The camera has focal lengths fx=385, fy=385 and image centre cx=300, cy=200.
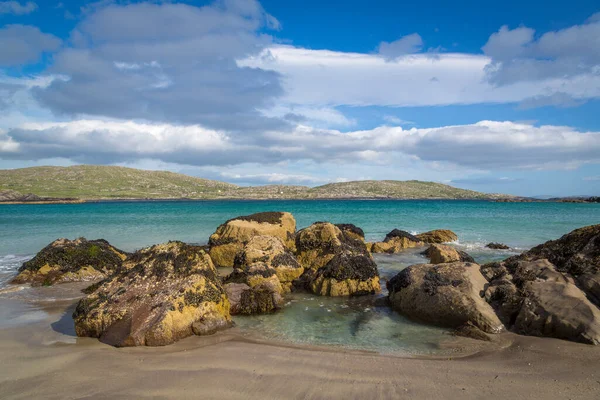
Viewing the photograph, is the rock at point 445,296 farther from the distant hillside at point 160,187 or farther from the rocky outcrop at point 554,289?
the distant hillside at point 160,187

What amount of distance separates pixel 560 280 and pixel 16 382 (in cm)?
1185

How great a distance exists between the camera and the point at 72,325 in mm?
9500

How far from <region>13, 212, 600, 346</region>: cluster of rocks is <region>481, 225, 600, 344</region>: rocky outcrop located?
0.02m

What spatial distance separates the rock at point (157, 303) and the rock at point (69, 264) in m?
4.98

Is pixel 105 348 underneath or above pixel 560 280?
underneath

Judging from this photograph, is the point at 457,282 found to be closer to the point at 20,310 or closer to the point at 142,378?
the point at 142,378

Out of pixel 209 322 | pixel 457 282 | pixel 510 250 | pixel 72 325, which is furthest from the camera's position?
pixel 510 250

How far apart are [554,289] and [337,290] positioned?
243 inches

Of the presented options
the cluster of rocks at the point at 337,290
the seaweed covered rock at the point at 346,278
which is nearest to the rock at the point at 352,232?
the cluster of rocks at the point at 337,290

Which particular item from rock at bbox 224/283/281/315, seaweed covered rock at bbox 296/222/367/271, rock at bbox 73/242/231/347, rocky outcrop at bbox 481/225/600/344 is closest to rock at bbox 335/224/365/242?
seaweed covered rock at bbox 296/222/367/271

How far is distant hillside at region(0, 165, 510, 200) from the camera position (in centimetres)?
13550

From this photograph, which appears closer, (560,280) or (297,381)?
(297,381)

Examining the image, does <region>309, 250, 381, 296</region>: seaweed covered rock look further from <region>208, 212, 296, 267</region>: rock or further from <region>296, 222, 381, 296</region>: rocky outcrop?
<region>208, 212, 296, 267</region>: rock

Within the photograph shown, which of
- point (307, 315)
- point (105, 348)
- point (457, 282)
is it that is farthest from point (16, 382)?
point (457, 282)
